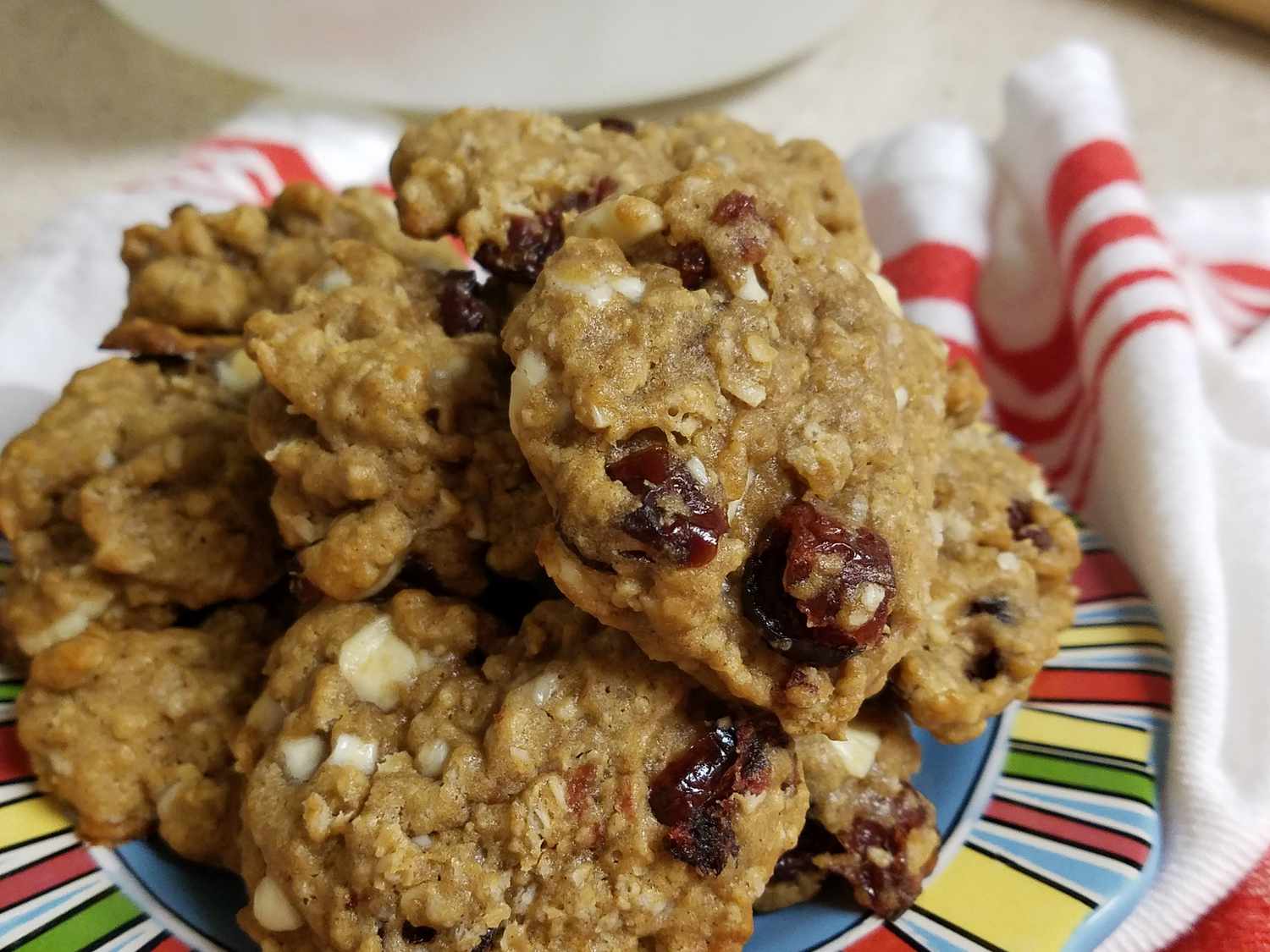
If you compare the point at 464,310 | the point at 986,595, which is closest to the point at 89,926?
the point at 464,310

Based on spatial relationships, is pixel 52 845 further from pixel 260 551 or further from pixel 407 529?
pixel 407 529

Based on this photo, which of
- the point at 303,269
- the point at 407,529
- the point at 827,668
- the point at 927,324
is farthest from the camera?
the point at 927,324

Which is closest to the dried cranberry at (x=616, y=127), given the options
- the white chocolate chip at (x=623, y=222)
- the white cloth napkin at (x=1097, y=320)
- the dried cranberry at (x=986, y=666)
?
the white chocolate chip at (x=623, y=222)

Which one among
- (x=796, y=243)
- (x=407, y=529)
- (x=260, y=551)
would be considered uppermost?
(x=796, y=243)

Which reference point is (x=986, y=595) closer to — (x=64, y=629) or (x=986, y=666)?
(x=986, y=666)

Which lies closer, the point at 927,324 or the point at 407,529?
the point at 407,529

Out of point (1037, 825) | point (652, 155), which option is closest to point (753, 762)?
point (1037, 825)
